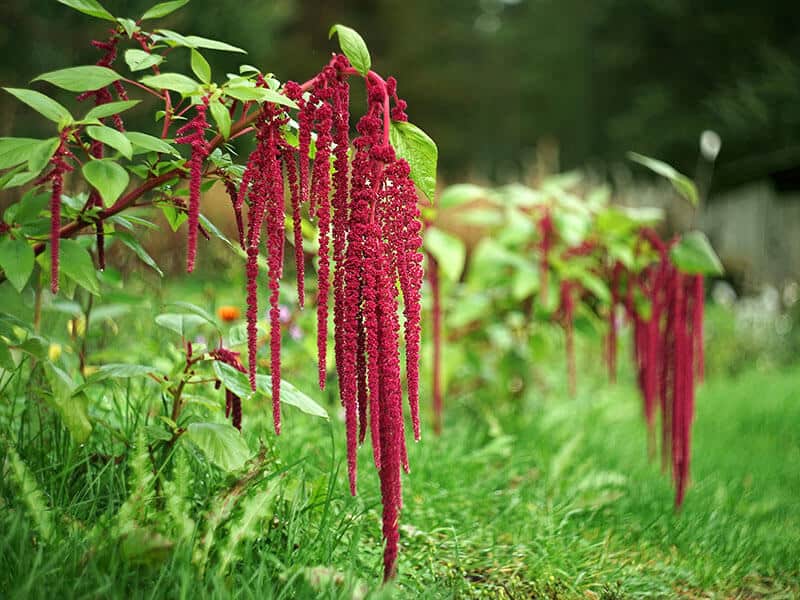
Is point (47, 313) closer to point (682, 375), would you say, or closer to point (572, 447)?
point (572, 447)

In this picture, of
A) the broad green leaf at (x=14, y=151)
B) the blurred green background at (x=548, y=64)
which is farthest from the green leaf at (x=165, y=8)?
the blurred green background at (x=548, y=64)

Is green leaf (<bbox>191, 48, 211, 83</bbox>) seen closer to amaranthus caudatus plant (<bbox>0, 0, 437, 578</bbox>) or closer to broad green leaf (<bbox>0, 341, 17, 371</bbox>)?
amaranthus caudatus plant (<bbox>0, 0, 437, 578</bbox>)

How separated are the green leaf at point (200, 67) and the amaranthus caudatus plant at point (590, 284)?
1645 mm

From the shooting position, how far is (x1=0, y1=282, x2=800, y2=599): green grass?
1.60m

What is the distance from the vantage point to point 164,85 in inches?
54.7

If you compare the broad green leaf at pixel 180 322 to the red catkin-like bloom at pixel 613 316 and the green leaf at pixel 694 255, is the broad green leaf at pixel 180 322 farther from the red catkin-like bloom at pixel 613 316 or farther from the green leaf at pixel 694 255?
the red catkin-like bloom at pixel 613 316

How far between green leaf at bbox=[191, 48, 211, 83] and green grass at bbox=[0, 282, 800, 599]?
31.3 inches

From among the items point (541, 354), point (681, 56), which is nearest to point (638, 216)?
point (541, 354)

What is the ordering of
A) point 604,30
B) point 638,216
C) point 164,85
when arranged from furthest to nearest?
point 604,30 → point 638,216 → point 164,85

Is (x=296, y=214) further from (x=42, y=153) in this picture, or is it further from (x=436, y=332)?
(x=436, y=332)

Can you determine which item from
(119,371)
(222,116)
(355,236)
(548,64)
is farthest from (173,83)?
(548,64)

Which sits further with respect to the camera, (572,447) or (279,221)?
(572,447)

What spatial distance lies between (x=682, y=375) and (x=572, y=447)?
63 centimetres

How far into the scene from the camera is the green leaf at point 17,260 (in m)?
1.51
